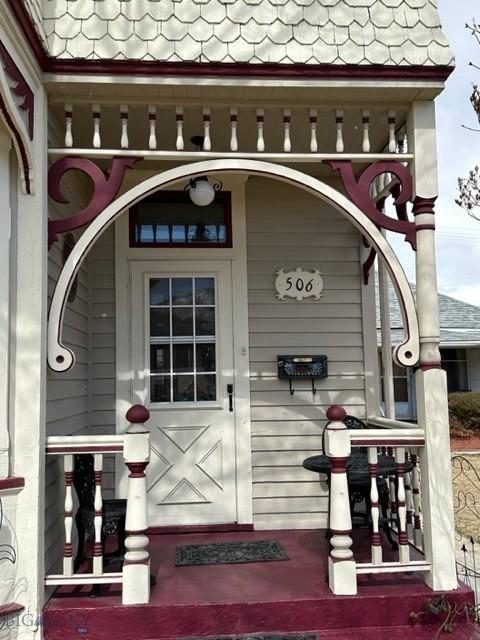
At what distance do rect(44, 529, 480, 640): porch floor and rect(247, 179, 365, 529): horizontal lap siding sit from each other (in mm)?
1281

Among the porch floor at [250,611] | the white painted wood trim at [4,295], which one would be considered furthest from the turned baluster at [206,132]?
the porch floor at [250,611]

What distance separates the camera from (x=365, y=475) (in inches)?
137

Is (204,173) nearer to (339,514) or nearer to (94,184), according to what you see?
(94,184)

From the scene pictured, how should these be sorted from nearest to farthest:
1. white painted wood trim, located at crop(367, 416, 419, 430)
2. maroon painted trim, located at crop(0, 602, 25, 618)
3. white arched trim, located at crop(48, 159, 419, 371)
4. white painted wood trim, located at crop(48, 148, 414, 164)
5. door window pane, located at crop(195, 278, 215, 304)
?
maroon painted trim, located at crop(0, 602, 25, 618), white arched trim, located at crop(48, 159, 419, 371), white painted wood trim, located at crop(48, 148, 414, 164), white painted wood trim, located at crop(367, 416, 419, 430), door window pane, located at crop(195, 278, 215, 304)

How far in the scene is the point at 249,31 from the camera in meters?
3.16

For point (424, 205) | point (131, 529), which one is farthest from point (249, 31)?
point (131, 529)

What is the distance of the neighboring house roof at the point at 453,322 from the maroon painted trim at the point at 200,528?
771cm

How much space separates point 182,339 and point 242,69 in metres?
2.10

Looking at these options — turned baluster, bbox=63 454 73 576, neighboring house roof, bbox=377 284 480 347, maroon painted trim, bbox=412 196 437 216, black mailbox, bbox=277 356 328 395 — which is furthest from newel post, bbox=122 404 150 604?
neighboring house roof, bbox=377 284 480 347

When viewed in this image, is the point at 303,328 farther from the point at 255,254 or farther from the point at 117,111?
the point at 117,111

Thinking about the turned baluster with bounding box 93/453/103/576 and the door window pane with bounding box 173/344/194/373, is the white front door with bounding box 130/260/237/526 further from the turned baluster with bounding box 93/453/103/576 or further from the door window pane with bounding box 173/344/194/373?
the turned baluster with bounding box 93/453/103/576

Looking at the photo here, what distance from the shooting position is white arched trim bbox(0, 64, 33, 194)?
8.47 ft

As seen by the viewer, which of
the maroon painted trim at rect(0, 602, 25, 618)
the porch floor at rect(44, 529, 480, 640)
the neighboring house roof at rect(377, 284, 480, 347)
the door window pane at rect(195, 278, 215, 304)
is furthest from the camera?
the neighboring house roof at rect(377, 284, 480, 347)

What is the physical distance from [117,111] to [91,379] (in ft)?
6.55
